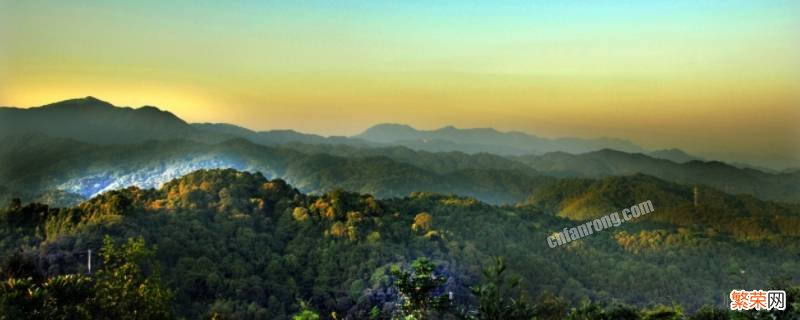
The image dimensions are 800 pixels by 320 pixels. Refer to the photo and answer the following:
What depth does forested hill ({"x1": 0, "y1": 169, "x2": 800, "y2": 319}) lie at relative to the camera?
93.1 feet

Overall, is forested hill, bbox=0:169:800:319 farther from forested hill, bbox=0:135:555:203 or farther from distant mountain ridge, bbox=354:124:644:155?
distant mountain ridge, bbox=354:124:644:155

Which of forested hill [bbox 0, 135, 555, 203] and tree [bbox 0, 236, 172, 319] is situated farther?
forested hill [bbox 0, 135, 555, 203]

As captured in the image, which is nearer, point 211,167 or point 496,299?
point 496,299

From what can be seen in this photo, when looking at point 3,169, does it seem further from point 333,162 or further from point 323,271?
point 323,271

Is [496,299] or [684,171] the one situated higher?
[496,299]

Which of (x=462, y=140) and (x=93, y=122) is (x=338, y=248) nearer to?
(x=93, y=122)

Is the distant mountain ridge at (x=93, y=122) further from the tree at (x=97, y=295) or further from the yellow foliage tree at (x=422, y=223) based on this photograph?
the tree at (x=97, y=295)

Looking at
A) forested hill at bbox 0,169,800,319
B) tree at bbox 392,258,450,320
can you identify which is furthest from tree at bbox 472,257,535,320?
forested hill at bbox 0,169,800,319

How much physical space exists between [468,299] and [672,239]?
26.0 meters

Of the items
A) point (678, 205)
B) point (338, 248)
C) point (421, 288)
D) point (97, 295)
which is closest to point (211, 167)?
point (338, 248)

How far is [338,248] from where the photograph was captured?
3566cm

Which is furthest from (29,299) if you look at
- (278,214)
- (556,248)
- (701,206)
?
(701,206)

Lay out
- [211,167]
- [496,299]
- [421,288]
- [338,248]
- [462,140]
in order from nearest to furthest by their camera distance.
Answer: [496,299] < [421,288] < [338,248] < [211,167] < [462,140]

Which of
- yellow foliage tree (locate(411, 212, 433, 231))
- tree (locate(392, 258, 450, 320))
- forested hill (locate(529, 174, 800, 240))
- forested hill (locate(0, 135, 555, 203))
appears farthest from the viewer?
forested hill (locate(0, 135, 555, 203))
